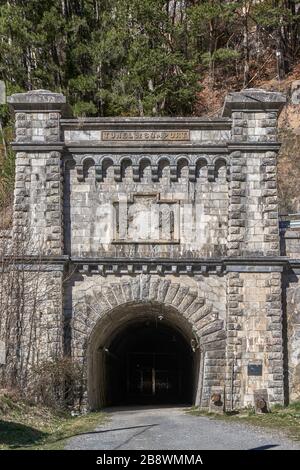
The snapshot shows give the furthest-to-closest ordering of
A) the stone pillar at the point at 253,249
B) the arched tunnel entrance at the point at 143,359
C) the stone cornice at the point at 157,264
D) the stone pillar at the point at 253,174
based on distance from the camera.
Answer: the arched tunnel entrance at the point at 143,359 → the stone pillar at the point at 253,174 → the stone cornice at the point at 157,264 → the stone pillar at the point at 253,249

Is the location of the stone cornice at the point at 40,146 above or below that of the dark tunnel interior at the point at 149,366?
above

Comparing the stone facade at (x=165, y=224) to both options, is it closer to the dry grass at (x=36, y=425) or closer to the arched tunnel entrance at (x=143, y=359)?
the arched tunnel entrance at (x=143, y=359)

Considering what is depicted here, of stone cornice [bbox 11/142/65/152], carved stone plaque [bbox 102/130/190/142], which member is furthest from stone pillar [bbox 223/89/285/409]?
stone cornice [bbox 11/142/65/152]

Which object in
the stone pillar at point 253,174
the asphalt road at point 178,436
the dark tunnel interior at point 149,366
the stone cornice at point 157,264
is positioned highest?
the stone pillar at point 253,174

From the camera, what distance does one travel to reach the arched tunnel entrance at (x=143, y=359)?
25125 mm

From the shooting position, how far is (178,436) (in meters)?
15.9

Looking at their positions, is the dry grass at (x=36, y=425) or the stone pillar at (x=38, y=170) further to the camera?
the stone pillar at (x=38, y=170)

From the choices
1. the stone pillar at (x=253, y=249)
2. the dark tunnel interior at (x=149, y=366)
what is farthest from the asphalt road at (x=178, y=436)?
the dark tunnel interior at (x=149, y=366)

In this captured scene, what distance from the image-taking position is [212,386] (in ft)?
76.0

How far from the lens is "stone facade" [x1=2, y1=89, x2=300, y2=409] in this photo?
23.3m

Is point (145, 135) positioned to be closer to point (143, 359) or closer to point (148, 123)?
point (148, 123)

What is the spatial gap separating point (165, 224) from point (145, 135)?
2557 mm

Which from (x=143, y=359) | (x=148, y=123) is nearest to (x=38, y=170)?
(x=148, y=123)

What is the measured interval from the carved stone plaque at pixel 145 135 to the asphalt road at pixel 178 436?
7.77 m
